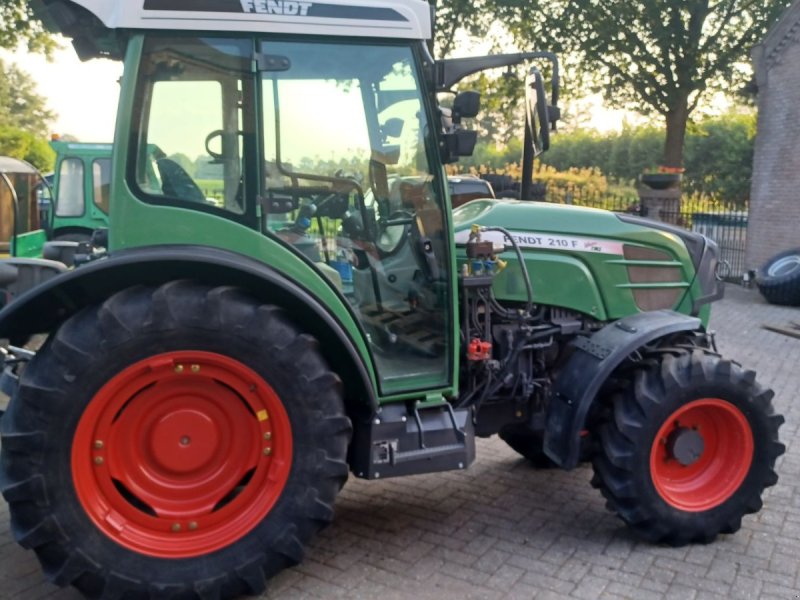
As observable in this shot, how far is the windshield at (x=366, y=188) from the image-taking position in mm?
3535

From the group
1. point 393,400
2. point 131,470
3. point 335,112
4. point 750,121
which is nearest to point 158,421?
point 131,470

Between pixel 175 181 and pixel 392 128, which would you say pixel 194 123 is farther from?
pixel 392 128

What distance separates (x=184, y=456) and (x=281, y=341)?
669 mm

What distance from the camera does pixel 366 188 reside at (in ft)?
12.3

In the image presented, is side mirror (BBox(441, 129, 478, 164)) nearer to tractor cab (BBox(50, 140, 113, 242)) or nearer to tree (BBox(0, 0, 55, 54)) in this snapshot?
tractor cab (BBox(50, 140, 113, 242))

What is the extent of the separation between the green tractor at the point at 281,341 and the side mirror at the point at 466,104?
0.5 inches

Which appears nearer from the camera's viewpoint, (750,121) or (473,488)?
(473,488)

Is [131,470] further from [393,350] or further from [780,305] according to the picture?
[780,305]

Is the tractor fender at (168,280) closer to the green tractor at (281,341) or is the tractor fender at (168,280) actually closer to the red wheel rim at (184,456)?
the green tractor at (281,341)

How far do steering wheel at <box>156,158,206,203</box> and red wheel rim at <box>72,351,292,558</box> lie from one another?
0.68 m

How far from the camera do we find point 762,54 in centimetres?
1547

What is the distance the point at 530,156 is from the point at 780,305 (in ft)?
33.8

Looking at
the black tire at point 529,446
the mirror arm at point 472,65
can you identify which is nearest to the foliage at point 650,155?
the black tire at point 529,446

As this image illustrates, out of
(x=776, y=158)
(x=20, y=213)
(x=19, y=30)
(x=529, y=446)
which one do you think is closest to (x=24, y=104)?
(x=19, y=30)
